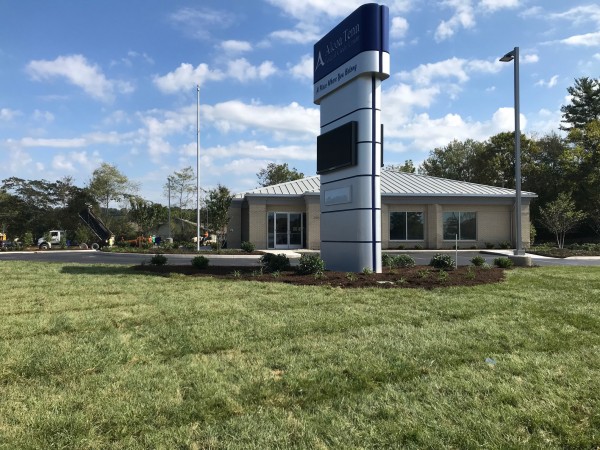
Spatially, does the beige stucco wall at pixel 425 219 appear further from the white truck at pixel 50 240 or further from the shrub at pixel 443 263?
the white truck at pixel 50 240

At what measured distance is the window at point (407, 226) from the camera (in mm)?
28344

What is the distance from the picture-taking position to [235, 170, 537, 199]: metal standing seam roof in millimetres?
27719

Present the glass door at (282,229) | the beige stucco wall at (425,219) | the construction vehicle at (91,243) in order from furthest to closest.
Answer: the construction vehicle at (91,243) < the glass door at (282,229) < the beige stucco wall at (425,219)

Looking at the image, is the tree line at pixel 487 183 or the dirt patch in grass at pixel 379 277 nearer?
the dirt patch in grass at pixel 379 277

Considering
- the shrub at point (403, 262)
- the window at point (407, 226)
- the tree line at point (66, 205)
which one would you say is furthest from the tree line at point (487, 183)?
the shrub at point (403, 262)

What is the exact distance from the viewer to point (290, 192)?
27.8 metres

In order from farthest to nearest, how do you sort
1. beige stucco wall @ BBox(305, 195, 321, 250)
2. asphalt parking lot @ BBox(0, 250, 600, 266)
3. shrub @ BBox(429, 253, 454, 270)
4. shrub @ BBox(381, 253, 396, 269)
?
beige stucco wall @ BBox(305, 195, 321, 250) → asphalt parking lot @ BBox(0, 250, 600, 266) → shrub @ BBox(381, 253, 396, 269) → shrub @ BBox(429, 253, 454, 270)

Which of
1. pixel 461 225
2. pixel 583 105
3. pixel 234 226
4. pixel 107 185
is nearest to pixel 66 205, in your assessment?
pixel 107 185

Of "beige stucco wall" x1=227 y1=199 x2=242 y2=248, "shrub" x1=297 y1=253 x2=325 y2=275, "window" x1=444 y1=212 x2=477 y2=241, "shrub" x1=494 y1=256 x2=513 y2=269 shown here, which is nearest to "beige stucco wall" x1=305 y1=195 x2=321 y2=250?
"beige stucco wall" x1=227 y1=199 x2=242 y2=248

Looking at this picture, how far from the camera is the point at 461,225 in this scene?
94.5ft

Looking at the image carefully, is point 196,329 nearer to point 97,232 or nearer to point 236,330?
point 236,330

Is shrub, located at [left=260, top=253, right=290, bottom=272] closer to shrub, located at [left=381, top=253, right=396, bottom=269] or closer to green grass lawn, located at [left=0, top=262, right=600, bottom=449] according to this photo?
shrub, located at [left=381, top=253, right=396, bottom=269]

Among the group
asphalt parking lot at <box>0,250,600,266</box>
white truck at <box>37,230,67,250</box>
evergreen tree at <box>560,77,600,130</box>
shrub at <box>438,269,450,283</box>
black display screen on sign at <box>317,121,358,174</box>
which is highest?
evergreen tree at <box>560,77,600,130</box>

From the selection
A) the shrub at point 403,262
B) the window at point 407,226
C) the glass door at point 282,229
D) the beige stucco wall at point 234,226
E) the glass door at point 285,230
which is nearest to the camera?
the shrub at point 403,262
